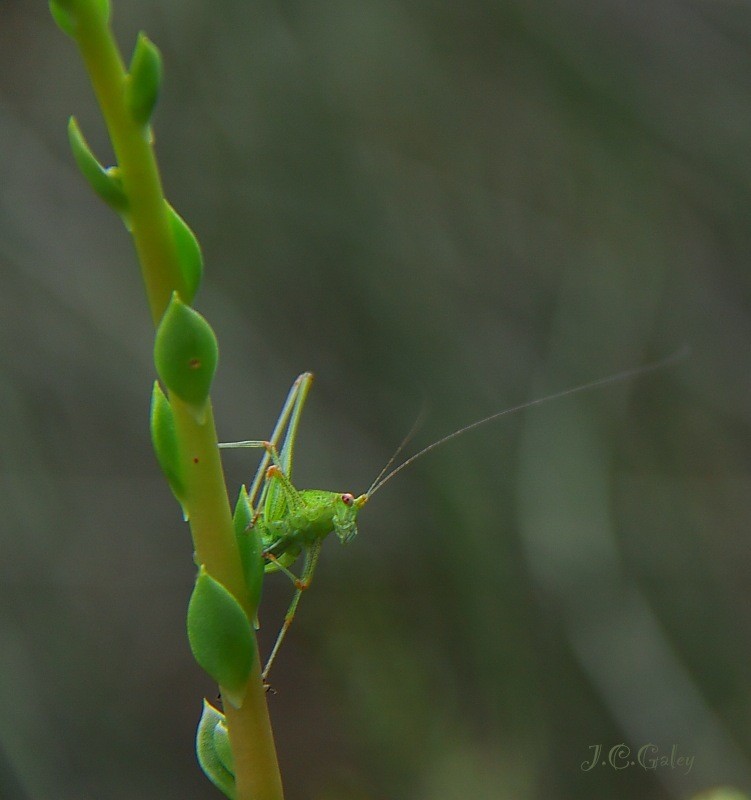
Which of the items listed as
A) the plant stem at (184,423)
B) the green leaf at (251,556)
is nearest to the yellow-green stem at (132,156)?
the plant stem at (184,423)

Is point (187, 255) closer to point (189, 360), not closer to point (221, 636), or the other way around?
point (189, 360)

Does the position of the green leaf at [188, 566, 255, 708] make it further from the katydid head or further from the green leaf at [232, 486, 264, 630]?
the katydid head

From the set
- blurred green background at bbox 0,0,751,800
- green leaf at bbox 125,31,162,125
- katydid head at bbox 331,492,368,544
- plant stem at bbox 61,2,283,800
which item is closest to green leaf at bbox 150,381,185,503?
plant stem at bbox 61,2,283,800

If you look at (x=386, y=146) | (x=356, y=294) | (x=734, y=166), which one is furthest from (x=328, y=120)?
(x=734, y=166)

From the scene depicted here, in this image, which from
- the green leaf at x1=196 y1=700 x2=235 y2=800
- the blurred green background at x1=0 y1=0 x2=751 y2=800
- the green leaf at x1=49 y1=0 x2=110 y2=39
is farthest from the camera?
the blurred green background at x1=0 y1=0 x2=751 y2=800

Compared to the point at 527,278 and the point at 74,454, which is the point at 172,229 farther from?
the point at 74,454

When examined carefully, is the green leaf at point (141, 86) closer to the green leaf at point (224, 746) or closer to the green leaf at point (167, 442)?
the green leaf at point (167, 442)

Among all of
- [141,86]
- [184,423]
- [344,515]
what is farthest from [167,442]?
[344,515]
